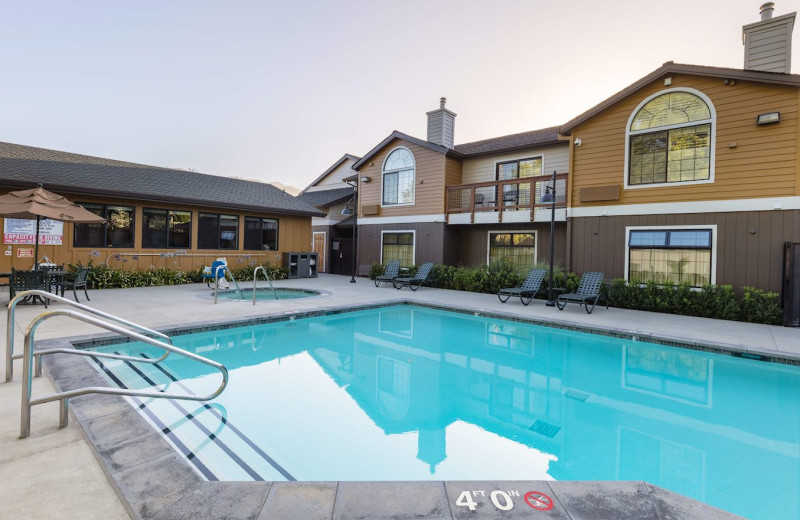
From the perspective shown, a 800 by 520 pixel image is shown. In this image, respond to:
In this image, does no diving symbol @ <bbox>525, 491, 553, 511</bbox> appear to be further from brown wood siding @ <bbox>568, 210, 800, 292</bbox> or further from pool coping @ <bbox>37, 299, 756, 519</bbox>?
brown wood siding @ <bbox>568, 210, 800, 292</bbox>

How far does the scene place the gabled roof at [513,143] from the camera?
13.5 meters

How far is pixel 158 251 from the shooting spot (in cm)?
1336

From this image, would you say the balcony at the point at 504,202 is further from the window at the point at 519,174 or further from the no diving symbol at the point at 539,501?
the no diving symbol at the point at 539,501

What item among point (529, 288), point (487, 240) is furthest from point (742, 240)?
point (487, 240)

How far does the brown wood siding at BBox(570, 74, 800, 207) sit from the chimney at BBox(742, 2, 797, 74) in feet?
2.84

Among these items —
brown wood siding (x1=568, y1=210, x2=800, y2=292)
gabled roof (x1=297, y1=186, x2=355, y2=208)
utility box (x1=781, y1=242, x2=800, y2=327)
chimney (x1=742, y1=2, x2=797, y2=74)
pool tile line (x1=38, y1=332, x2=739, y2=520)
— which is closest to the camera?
pool tile line (x1=38, y1=332, x2=739, y2=520)

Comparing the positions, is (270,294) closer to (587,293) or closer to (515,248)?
(515,248)

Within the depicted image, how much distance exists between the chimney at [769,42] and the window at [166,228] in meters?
17.3

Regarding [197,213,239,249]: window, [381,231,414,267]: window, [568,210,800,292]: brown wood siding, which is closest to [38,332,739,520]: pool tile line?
[568,210,800,292]: brown wood siding

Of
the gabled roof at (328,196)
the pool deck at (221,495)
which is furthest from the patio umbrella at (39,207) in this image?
the gabled roof at (328,196)

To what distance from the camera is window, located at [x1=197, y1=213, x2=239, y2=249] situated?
14508mm

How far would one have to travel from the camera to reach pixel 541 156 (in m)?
13.7

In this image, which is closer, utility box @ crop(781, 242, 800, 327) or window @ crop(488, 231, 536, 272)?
utility box @ crop(781, 242, 800, 327)

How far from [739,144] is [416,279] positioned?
30.0ft
